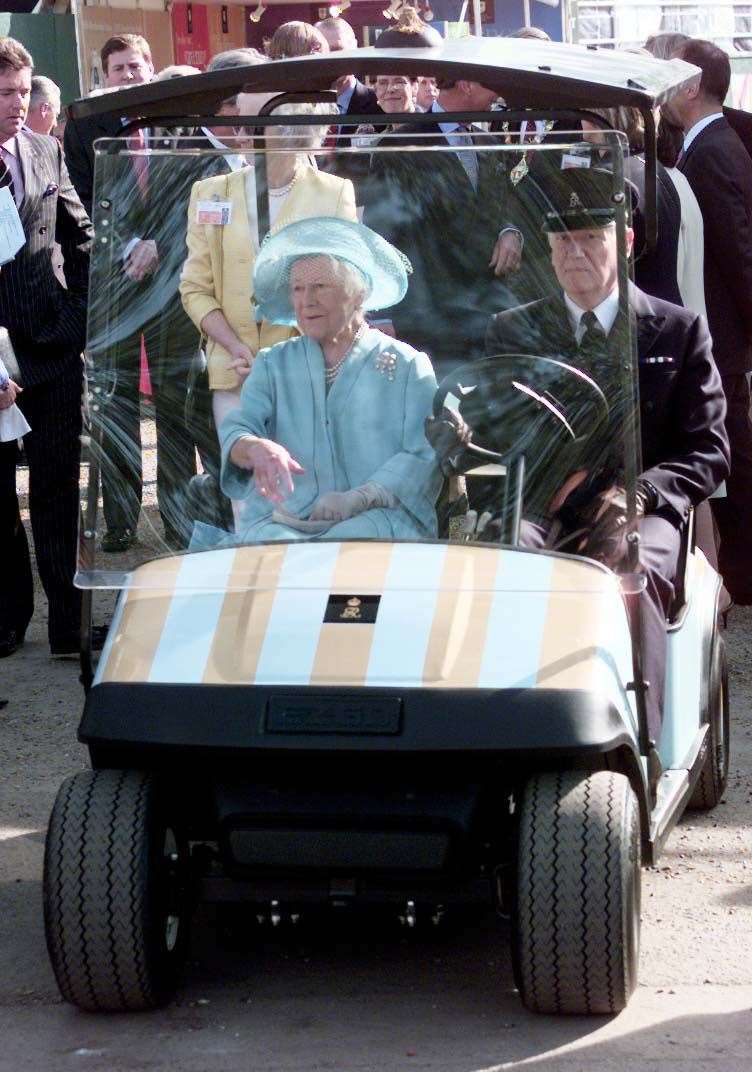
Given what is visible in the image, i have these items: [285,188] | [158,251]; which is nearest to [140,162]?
[158,251]

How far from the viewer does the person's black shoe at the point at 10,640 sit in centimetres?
602

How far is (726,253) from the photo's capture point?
19.1 ft

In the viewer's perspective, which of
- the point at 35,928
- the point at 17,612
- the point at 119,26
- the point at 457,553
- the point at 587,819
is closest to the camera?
the point at 587,819

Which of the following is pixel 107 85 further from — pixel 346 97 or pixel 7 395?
pixel 7 395

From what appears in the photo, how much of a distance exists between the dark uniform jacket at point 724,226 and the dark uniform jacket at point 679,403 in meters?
2.00

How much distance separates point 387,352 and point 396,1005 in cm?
114

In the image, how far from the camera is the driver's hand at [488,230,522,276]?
3.19 meters

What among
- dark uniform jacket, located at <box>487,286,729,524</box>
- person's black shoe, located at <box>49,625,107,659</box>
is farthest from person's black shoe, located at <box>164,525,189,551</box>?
person's black shoe, located at <box>49,625,107,659</box>

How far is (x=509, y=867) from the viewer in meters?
2.98

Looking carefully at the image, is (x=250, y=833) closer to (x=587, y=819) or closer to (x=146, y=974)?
(x=146, y=974)

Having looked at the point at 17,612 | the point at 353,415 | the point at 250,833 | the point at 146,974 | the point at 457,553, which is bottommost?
the point at 17,612

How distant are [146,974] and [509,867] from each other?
0.63 m

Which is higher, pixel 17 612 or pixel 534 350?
pixel 534 350

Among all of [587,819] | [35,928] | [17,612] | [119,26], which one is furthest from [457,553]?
[119,26]
